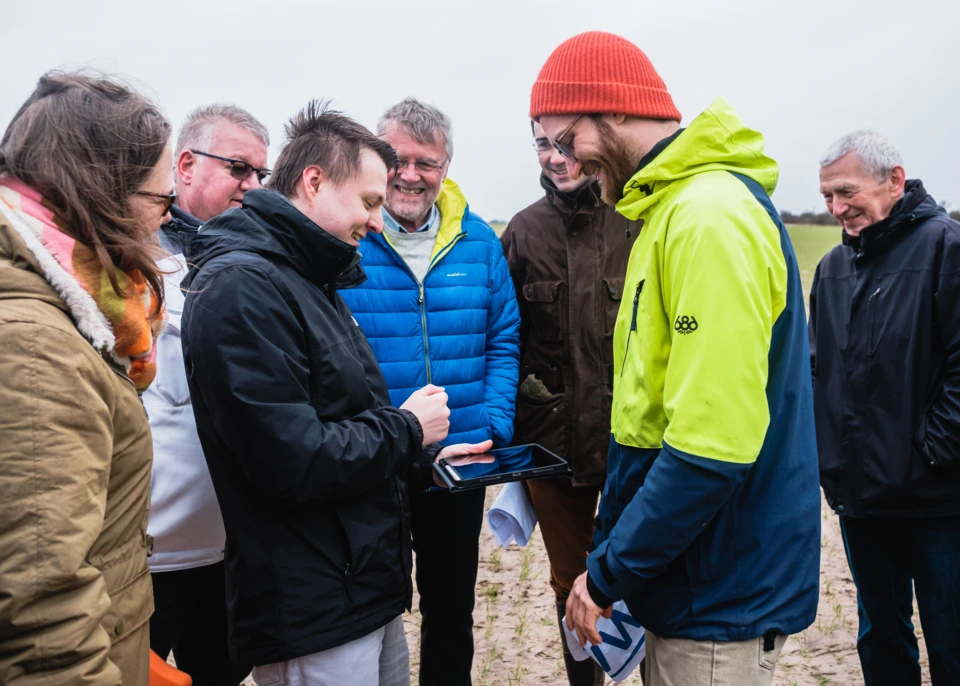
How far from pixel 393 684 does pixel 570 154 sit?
1687mm

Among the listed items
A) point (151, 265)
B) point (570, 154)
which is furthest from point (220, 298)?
point (570, 154)

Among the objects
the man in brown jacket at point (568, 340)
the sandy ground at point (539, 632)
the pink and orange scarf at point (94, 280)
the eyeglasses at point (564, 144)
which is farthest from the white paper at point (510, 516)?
the pink and orange scarf at point (94, 280)

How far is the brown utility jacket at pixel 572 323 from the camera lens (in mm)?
3229

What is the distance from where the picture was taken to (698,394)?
1.64 m

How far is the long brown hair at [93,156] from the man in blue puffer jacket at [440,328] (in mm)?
1388

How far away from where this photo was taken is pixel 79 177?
148 centimetres

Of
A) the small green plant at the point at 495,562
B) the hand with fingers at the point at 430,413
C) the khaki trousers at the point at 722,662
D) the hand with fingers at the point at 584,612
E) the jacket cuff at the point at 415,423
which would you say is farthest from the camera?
the small green plant at the point at 495,562

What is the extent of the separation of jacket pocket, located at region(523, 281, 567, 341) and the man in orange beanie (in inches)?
49.5

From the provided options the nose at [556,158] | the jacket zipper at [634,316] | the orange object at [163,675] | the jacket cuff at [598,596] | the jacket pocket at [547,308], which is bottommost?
the orange object at [163,675]

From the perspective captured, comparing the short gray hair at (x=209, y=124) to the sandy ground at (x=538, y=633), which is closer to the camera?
the short gray hair at (x=209, y=124)

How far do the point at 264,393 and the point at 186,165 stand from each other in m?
1.60

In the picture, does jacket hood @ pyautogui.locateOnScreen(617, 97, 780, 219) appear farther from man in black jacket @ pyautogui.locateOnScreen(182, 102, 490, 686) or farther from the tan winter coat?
the tan winter coat

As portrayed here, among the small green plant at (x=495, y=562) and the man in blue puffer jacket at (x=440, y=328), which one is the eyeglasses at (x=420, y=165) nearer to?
the man in blue puffer jacket at (x=440, y=328)

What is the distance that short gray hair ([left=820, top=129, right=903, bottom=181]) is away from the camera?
330 centimetres
